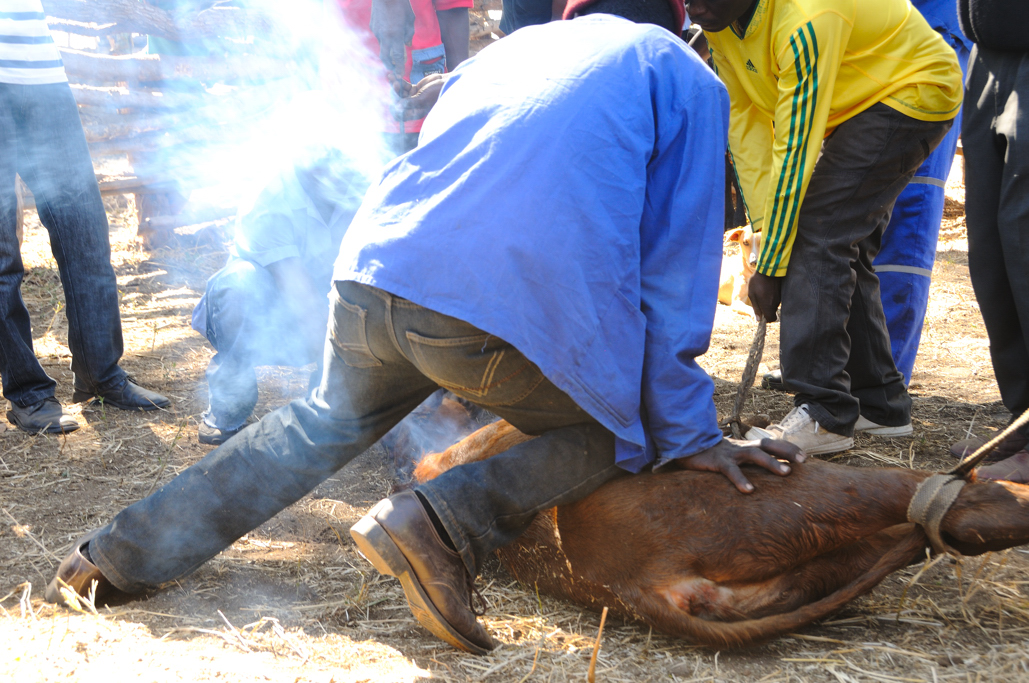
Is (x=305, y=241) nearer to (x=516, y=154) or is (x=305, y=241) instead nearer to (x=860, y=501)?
(x=516, y=154)

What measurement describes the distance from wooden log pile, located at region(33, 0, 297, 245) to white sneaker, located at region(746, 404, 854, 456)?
5405 millimetres

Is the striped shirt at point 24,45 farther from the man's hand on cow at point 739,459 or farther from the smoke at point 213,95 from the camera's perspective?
the man's hand on cow at point 739,459

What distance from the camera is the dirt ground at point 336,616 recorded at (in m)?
1.92

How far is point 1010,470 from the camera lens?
2861mm

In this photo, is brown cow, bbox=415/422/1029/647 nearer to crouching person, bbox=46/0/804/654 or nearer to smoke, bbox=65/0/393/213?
crouching person, bbox=46/0/804/654

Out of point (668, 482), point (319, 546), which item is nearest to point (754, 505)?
point (668, 482)

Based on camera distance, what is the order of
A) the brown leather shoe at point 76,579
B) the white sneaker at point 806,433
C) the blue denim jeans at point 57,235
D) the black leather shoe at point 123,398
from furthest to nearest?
the black leather shoe at point 123,398, the blue denim jeans at point 57,235, the white sneaker at point 806,433, the brown leather shoe at point 76,579

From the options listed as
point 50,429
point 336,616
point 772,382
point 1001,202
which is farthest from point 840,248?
point 50,429

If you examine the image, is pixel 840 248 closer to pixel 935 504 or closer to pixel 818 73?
pixel 818 73

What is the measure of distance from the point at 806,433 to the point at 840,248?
2.53 ft

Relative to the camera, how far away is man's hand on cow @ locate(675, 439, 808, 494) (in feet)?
6.65

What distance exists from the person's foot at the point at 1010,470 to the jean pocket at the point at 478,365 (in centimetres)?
193

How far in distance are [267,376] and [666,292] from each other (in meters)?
3.09

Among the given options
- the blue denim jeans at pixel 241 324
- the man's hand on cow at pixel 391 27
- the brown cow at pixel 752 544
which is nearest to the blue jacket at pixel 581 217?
the brown cow at pixel 752 544
